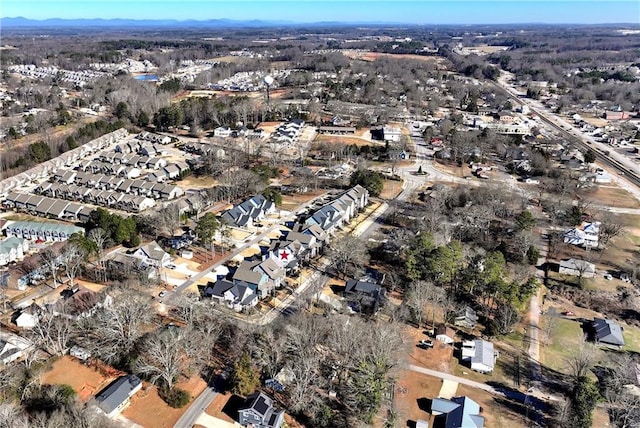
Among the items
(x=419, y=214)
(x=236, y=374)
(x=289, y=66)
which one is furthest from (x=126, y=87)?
(x=236, y=374)

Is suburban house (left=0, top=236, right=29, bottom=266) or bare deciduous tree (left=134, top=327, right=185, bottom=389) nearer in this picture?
Answer: bare deciduous tree (left=134, top=327, right=185, bottom=389)

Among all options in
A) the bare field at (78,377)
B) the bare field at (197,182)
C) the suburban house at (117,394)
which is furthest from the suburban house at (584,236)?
the bare field at (78,377)

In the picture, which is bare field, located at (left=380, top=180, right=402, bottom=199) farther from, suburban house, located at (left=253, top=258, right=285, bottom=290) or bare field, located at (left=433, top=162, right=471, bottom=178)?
suburban house, located at (left=253, top=258, right=285, bottom=290)

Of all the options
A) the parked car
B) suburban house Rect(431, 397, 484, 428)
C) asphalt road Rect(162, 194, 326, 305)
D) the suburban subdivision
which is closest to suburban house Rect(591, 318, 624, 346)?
the suburban subdivision

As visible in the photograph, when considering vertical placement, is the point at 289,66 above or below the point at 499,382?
above

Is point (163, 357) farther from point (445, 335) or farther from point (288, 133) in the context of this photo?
point (288, 133)

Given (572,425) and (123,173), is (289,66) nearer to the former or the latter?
(123,173)

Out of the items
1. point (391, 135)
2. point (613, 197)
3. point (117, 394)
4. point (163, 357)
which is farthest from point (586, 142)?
point (117, 394)

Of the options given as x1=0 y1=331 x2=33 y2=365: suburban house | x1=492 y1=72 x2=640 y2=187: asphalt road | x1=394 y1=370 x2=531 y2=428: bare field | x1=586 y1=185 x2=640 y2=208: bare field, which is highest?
x1=492 y1=72 x2=640 y2=187: asphalt road
